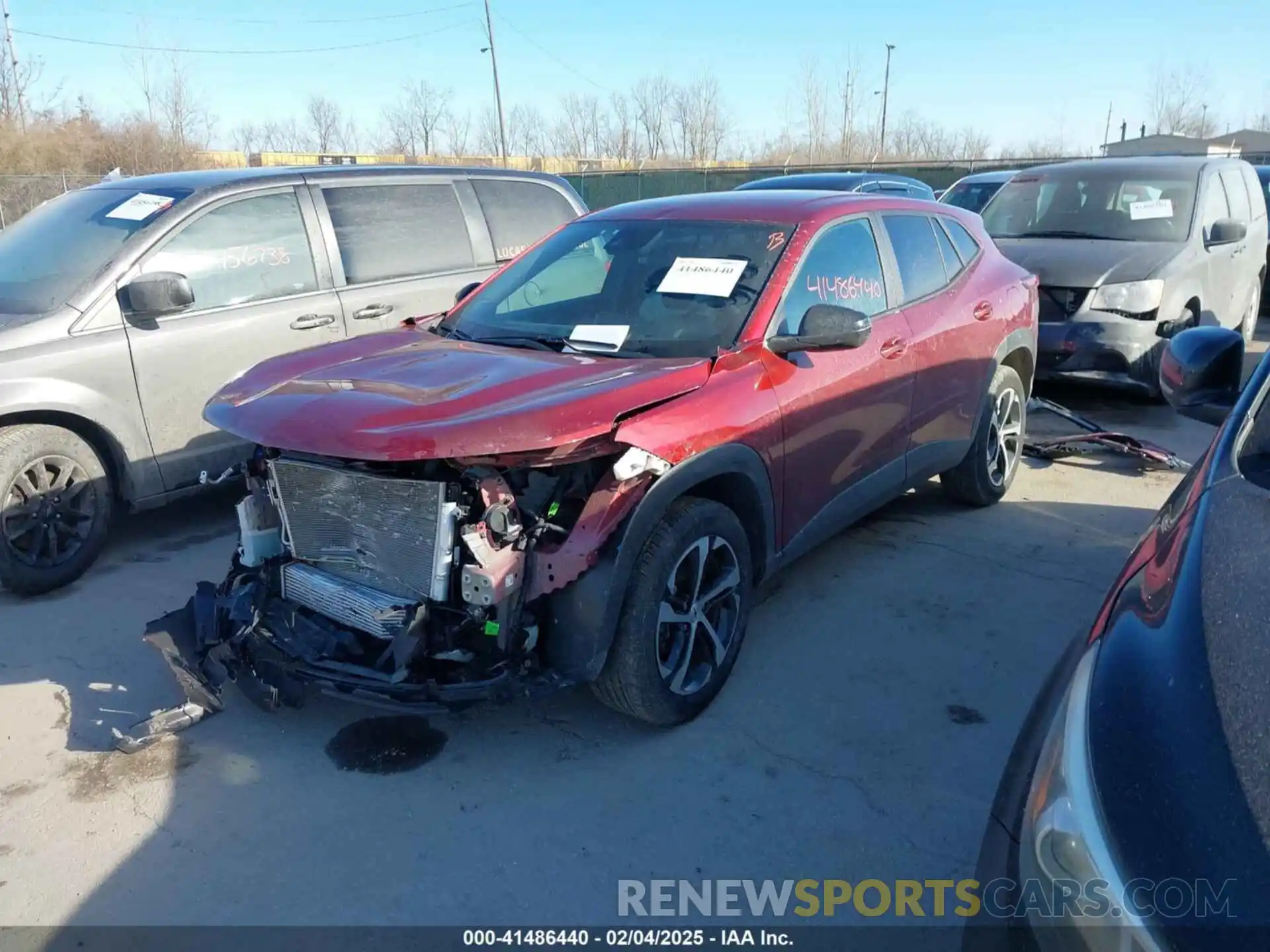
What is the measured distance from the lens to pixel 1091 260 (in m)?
7.73

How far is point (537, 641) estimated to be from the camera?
3186 millimetres

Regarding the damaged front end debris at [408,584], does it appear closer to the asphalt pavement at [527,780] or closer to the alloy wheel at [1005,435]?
the asphalt pavement at [527,780]

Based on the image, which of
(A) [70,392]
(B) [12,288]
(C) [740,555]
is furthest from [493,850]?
(B) [12,288]

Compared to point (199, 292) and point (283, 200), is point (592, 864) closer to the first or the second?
point (199, 292)

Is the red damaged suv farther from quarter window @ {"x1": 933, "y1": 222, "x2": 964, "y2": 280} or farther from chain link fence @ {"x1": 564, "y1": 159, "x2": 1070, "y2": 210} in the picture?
chain link fence @ {"x1": 564, "y1": 159, "x2": 1070, "y2": 210}

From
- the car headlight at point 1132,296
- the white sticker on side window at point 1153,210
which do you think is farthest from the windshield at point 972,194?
the car headlight at point 1132,296

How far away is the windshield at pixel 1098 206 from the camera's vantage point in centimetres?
816

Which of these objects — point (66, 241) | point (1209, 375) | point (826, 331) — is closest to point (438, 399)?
point (826, 331)

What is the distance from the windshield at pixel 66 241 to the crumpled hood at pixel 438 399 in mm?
1886

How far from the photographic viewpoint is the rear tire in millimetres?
5430

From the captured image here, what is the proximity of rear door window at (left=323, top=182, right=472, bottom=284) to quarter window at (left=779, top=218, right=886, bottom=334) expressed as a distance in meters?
3.04

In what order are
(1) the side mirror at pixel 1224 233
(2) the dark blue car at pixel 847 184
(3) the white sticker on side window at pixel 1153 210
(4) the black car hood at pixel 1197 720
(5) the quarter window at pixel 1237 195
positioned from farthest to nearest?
1. (2) the dark blue car at pixel 847 184
2. (5) the quarter window at pixel 1237 195
3. (3) the white sticker on side window at pixel 1153 210
4. (1) the side mirror at pixel 1224 233
5. (4) the black car hood at pixel 1197 720

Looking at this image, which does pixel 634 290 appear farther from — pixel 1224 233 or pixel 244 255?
pixel 1224 233

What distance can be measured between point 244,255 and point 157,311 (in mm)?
743
